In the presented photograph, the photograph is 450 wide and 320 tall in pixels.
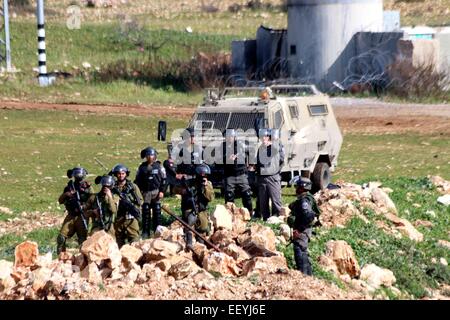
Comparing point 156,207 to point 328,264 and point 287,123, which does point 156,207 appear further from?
point 287,123

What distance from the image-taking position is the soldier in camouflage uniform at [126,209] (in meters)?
16.2

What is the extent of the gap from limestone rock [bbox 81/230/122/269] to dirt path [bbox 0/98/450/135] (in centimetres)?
1979

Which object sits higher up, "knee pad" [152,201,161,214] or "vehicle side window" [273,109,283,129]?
"vehicle side window" [273,109,283,129]

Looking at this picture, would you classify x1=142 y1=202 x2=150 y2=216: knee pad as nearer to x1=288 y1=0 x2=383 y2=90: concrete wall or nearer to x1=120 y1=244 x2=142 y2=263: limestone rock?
x1=120 y1=244 x2=142 y2=263: limestone rock

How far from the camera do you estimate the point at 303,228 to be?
14.4m

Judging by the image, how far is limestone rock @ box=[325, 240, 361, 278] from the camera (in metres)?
14.9

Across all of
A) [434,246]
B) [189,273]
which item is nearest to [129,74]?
[434,246]

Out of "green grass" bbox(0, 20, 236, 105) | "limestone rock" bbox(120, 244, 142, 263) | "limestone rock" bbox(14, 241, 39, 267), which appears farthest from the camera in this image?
"green grass" bbox(0, 20, 236, 105)

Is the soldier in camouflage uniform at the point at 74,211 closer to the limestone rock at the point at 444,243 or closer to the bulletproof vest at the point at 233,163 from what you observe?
the bulletproof vest at the point at 233,163

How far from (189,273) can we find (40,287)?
1567 mm

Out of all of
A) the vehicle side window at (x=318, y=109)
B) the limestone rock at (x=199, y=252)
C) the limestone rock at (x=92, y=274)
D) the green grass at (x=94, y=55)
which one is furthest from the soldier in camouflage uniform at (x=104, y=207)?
the green grass at (x=94, y=55)

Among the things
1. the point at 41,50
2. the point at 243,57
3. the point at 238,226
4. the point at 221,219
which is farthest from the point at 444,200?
the point at 41,50

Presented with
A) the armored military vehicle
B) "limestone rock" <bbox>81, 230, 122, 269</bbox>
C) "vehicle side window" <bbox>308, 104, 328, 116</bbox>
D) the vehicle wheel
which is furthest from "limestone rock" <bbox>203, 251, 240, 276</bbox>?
"vehicle side window" <bbox>308, 104, 328, 116</bbox>
